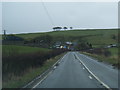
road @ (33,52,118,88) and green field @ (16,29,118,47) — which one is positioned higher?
green field @ (16,29,118,47)

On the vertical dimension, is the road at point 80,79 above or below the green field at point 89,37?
below

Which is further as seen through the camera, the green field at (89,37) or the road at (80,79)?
the green field at (89,37)

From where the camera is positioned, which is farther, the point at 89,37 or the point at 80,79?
the point at 89,37

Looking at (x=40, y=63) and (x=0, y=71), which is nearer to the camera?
(x=0, y=71)

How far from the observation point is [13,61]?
21.2 meters

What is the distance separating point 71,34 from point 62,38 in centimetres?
1295

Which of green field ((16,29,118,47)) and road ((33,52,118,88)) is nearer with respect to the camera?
road ((33,52,118,88))

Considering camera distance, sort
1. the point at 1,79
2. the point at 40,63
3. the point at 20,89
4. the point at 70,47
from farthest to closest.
Answer: the point at 70,47, the point at 40,63, the point at 1,79, the point at 20,89

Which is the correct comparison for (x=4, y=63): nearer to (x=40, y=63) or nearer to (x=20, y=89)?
(x=20, y=89)

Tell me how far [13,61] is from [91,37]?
154 metres

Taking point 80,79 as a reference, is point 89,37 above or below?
above

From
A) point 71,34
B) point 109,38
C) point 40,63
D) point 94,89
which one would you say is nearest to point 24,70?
point 40,63

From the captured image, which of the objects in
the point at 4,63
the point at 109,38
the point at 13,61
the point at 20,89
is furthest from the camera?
the point at 109,38

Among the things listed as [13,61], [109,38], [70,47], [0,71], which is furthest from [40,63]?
[70,47]
